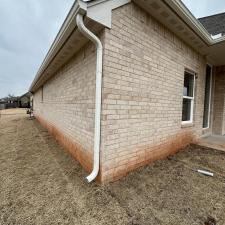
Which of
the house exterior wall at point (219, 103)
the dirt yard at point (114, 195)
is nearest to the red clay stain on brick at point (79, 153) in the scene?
the dirt yard at point (114, 195)

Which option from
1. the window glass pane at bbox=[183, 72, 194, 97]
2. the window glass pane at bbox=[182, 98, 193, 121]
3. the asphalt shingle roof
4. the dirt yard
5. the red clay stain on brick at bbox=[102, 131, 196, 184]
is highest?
the asphalt shingle roof

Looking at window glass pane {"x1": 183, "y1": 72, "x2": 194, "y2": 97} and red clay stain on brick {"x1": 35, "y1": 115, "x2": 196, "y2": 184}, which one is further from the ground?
window glass pane {"x1": 183, "y1": 72, "x2": 194, "y2": 97}

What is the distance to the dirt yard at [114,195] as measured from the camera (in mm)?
1832

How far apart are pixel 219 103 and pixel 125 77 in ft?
19.0

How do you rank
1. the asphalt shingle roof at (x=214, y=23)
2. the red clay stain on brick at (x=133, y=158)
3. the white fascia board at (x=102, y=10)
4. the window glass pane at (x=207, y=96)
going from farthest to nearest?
the asphalt shingle roof at (x=214, y=23) < the window glass pane at (x=207, y=96) < the red clay stain on brick at (x=133, y=158) < the white fascia board at (x=102, y=10)

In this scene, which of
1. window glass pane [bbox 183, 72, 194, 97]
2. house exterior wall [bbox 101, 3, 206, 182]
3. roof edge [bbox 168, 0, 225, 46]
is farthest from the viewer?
window glass pane [bbox 183, 72, 194, 97]

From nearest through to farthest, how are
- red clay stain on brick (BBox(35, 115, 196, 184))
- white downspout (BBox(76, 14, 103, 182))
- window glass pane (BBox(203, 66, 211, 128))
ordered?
white downspout (BBox(76, 14, 103, 182))
red clay stain on brick (BBox(35, 115, 196, 184))
window glass pane (BBox(203, 66, 211, 128))

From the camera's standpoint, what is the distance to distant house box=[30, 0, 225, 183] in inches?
93.1

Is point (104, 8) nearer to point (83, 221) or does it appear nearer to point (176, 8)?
point (176, 8)

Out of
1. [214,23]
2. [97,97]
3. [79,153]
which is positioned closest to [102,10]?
[97,97]

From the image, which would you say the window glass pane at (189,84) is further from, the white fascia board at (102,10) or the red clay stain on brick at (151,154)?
the white fascia board at (102,10)

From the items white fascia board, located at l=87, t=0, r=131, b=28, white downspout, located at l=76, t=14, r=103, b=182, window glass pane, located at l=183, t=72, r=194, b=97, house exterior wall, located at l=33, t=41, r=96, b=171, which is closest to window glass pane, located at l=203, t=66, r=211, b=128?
window glass pane, located at l=183, t=72, r=194, b=97

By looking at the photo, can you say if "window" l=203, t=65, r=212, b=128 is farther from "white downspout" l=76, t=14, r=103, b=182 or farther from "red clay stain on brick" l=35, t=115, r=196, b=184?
"white downspout" l=76, t=14, r=103, b=182

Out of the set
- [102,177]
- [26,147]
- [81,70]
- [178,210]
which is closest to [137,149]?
[102,177]
